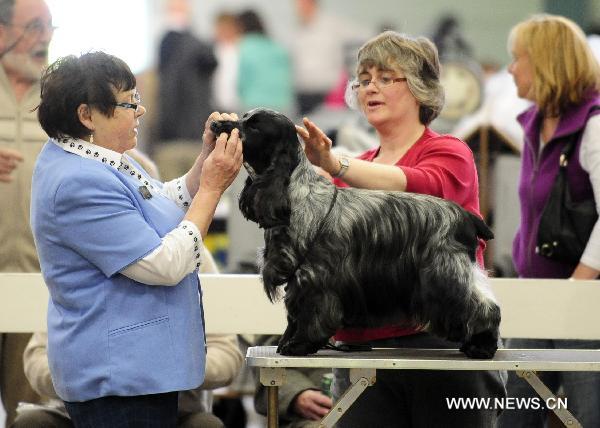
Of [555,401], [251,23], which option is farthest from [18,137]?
[251,23]

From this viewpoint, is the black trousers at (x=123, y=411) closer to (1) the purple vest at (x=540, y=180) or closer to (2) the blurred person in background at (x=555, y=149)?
(2) the blurred person in background at (x=555, y=149)

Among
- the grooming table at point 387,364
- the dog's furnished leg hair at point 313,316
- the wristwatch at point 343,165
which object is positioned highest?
the wristwatch at point 343,165

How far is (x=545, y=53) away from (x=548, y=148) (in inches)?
11.7

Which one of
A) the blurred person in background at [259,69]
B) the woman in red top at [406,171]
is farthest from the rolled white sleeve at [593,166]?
the blurred person in background at [259,69]

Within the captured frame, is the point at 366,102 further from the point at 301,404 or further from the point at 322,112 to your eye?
the point at 322,112

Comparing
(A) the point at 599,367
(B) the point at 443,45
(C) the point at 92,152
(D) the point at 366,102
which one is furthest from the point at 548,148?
(B) the point at 443,45

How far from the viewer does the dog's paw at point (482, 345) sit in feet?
7.60

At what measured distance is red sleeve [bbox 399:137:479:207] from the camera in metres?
2.49

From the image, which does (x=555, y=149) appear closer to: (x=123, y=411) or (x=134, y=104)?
(x=134, y=104)

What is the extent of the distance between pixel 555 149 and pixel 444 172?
0.94 metres

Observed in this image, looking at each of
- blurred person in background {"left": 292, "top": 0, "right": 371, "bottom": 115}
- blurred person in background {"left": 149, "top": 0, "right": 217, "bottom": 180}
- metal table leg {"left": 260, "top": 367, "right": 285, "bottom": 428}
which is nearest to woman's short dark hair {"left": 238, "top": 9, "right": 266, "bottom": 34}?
blurred person in background {"left": 292, "top": 0, "right": 371, "bottom": 115}

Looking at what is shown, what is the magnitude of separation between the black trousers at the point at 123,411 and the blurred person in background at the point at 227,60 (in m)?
6.12

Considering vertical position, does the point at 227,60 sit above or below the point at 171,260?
below

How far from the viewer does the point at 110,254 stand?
2.25 metres
